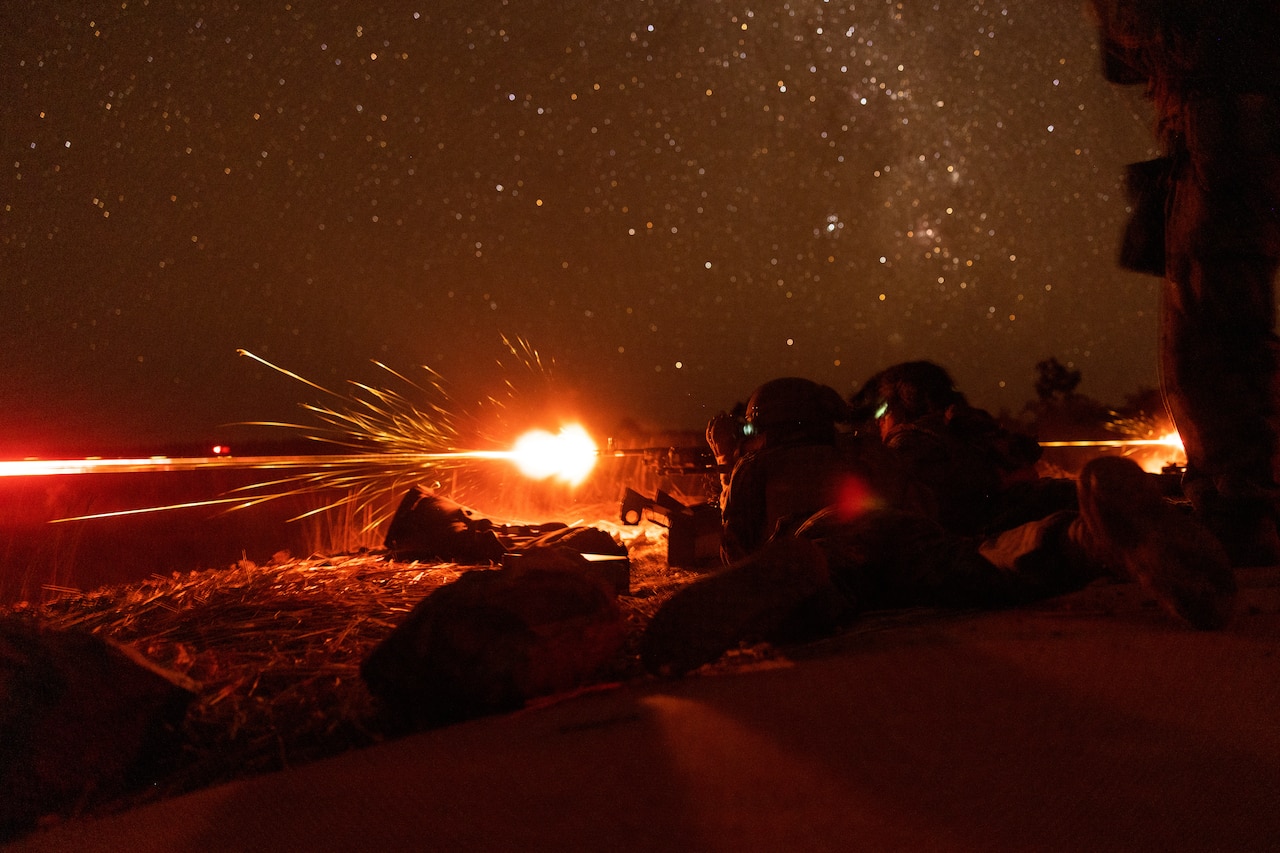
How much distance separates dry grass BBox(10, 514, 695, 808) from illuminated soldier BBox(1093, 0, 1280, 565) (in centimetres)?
287

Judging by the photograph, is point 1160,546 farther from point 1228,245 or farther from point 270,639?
point 270,639

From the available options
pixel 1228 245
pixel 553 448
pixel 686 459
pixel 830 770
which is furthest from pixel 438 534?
pixel 1228 245

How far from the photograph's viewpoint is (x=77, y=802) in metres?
1.79

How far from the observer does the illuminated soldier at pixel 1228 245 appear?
388 centimetres

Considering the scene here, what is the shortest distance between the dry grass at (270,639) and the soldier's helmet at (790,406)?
1069mm

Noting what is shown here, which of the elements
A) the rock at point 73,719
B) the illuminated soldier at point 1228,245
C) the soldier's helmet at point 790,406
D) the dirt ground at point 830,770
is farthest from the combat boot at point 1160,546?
the rock at point 73,719

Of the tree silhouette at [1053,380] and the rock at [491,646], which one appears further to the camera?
the tree silhouette at [1053,380]

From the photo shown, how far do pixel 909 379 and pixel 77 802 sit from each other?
4.81 m

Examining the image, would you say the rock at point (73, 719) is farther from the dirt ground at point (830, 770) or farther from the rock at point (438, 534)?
the rock at point (438, 534)

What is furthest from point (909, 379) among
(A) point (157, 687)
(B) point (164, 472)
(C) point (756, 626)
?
(B) point (164, 472)

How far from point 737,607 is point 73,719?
1718 millimetres

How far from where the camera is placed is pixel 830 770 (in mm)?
1547

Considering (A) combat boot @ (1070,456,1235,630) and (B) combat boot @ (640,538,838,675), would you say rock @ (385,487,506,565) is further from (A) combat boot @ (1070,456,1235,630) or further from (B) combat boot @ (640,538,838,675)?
(A) combat boot @ (1070,456,1235,630)

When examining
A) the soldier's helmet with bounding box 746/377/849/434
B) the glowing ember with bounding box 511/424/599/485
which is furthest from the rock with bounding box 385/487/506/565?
the glowing ember with bounding box 511/424/599/485
